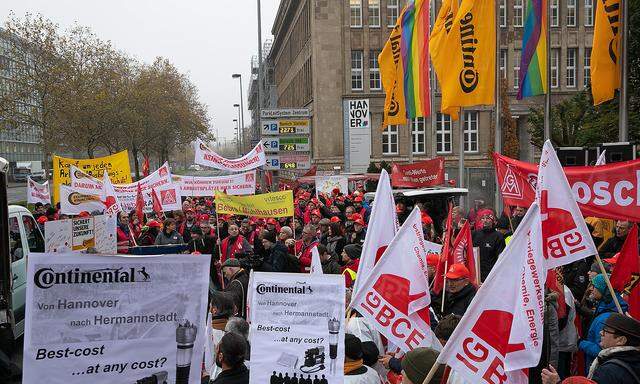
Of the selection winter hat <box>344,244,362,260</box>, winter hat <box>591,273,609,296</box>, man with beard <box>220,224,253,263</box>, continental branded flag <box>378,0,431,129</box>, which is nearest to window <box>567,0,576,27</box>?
continental branded flag <box>378,0,431,129</box>

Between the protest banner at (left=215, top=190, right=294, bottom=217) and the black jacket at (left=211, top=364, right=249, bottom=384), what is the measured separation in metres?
6.93

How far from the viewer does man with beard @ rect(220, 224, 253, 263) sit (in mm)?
10023

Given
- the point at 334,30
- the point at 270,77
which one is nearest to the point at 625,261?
the point at 334,30

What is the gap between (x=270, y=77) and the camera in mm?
91500

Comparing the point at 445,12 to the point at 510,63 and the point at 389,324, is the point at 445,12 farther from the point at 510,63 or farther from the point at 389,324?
the point at 510,63

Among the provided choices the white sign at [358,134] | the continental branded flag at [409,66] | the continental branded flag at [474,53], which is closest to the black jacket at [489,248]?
the continental branded flag at [474,53]

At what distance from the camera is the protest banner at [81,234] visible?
886cm

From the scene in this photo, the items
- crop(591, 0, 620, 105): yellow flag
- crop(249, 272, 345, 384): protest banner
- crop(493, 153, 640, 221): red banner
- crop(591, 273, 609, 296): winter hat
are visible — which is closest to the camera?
crop(249, 272, 345, 384): protest banner

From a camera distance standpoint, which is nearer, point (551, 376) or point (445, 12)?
point (551, 376)

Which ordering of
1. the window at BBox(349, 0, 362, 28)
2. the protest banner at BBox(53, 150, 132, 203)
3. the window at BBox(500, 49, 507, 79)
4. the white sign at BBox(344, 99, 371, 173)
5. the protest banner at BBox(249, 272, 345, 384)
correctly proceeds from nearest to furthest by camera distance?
1. the protest banner at BBox(249, 272, 345, 384)
2. the protest banner at BBox(53, 150, 132, 203)
3. the white sign at BBox(344, 99, 371, 173)
4. the window at BBox(500, 49, 507, 79)
5. the window at BBox(349, 0, 362, 28)

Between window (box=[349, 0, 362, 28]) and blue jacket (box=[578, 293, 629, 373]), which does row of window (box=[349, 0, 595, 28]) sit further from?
blue jacket (box=[578, 293, 629, 373])

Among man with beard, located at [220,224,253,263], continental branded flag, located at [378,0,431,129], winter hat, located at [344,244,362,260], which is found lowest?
man with beard, located at [220,224,253,263]

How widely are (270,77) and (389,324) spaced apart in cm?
8883

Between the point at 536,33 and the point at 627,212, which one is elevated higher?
the point at 536,33
